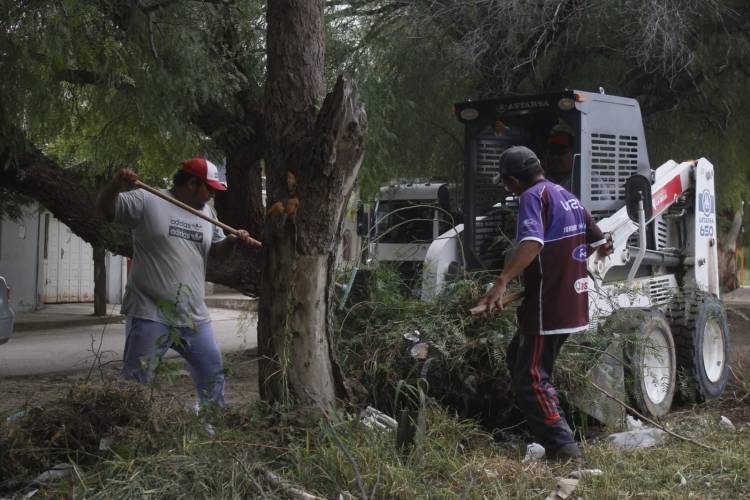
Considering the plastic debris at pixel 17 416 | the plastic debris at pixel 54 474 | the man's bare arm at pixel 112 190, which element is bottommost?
the plastic debris at pixel 54 474

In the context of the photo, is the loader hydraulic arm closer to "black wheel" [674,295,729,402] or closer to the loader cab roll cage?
the loader cab roll cage

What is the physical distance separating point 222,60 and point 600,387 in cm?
524

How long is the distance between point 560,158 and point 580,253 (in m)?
1.87

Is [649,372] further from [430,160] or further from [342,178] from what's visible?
[430,160]

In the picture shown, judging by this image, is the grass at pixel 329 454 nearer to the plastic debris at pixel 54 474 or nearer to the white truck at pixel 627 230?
the plastic debris at pixel 54 474

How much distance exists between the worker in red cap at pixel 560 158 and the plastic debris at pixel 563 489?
293cm

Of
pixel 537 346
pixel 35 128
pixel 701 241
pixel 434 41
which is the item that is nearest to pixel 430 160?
pixel 434 41

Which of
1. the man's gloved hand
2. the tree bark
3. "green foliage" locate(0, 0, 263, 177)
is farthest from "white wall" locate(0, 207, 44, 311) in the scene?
the man's gloved hand

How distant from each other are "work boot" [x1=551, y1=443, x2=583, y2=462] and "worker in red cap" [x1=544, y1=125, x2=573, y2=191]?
2462mm

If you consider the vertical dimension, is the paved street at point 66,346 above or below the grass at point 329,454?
below

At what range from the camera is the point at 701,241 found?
7969 mm

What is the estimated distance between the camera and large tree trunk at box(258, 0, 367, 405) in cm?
456

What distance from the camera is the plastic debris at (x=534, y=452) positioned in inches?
194

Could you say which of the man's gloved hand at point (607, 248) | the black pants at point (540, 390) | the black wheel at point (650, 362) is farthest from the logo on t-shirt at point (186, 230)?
the black wheel at point (650, 362)
